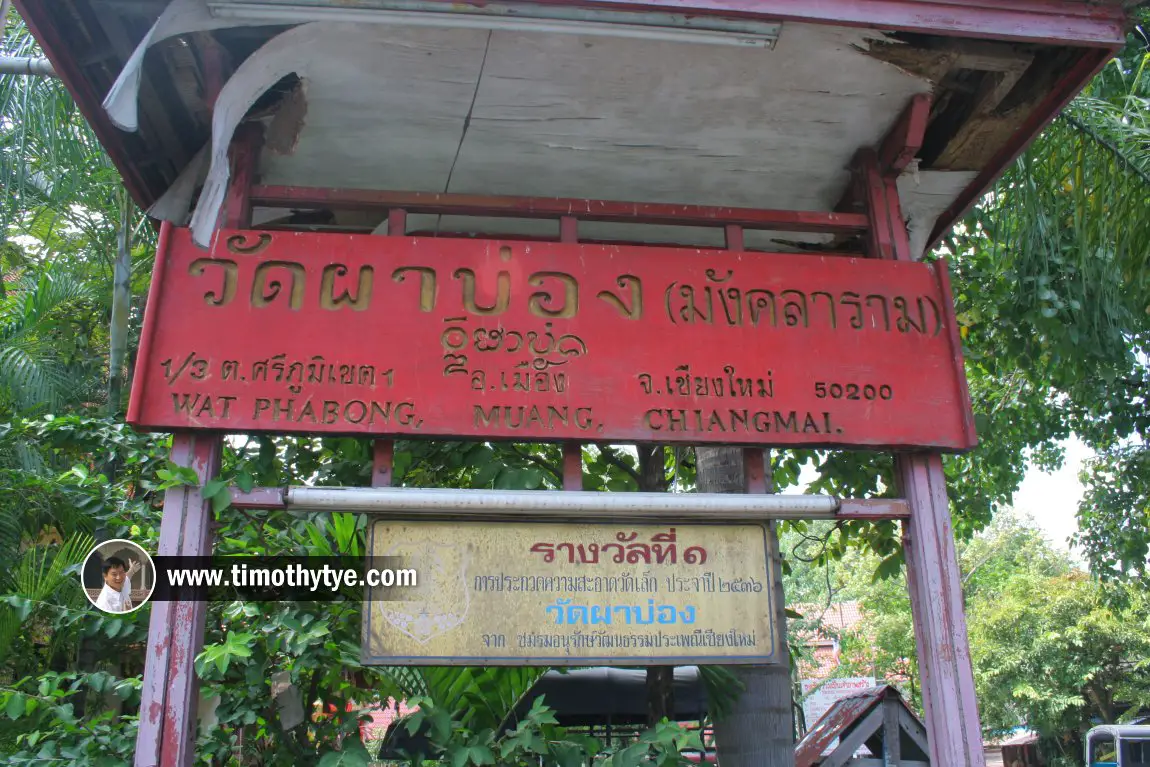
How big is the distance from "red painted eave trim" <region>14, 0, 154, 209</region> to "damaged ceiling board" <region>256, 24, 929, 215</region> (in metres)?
0.49

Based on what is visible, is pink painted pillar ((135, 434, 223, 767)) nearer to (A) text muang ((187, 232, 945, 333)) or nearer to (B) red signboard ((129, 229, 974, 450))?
(B) red signboard ((129, 229, 974, 450))

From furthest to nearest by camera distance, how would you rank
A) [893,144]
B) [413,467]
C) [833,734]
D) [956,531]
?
[956,531] → [833,734] → [413,467] → [893,144]

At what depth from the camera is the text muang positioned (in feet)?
10.2

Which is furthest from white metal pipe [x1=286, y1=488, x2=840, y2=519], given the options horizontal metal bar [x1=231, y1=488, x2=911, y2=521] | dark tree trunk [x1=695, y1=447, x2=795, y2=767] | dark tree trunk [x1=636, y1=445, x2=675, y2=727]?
dark tree trunk [x1=636, y1=445, x2=675, y2=727]

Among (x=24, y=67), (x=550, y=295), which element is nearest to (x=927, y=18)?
(x=550, y=295)

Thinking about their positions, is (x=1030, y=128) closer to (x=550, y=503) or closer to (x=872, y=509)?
(x=872, y=509)

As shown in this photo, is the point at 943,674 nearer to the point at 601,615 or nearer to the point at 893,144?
the point at 601,615

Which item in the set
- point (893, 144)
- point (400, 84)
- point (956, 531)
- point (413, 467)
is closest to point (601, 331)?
point (400, 84)

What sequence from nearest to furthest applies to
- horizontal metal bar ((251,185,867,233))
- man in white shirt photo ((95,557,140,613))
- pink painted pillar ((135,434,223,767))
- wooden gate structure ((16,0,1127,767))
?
pink painted pillar ((135,434,223,767)) < wooden gate structure ((16,0,1127,767)) < man in white shirt photo ((95,557,140,613)) < horizontal metal bar ((251,185,867,233))

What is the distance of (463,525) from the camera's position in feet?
9.65

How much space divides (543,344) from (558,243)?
0.43 metres

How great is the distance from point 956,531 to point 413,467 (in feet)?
17.0

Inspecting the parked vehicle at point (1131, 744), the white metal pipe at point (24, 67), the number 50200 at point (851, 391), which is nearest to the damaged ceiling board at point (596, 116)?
the number 50200 at point (851, 391)

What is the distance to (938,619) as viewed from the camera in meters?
3.00
